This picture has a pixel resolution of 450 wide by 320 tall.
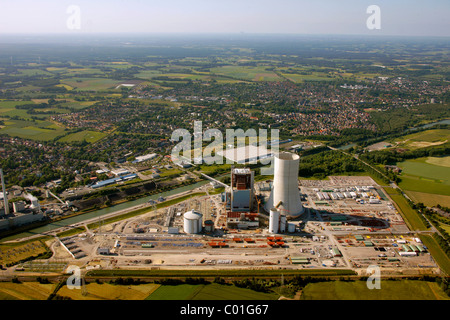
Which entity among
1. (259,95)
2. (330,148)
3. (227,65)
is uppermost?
(227,65)

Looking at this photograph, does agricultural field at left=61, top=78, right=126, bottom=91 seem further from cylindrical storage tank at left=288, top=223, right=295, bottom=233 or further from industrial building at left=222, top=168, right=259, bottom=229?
cylindrical storage tank at left=288, top=223, right=295, bottom=233

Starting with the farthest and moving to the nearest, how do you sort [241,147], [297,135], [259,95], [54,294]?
[259,95] < [297,135] < [241,147] < [54,294]

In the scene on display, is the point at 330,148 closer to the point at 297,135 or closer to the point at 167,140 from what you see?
the point at 297,135

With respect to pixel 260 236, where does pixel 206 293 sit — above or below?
below

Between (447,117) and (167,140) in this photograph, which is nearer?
(167,140)

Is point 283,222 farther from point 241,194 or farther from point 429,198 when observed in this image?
point 429,198

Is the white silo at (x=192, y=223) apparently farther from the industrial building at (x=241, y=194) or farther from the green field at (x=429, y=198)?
the green field at (x=429, y=198)

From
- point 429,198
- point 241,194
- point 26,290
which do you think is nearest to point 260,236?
point 241,194

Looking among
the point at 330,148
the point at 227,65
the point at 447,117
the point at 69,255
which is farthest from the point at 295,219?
the point at 227,65
